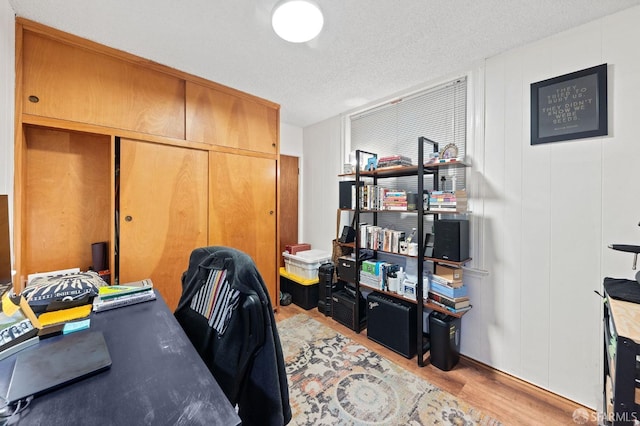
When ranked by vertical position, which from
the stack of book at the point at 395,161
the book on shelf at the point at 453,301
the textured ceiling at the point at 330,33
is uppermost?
the textured ceiling at the point at 330,33

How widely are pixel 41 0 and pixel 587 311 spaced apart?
12.5 feet

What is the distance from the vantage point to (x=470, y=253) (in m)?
2.16

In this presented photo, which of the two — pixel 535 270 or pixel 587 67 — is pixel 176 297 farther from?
pixel 587 67

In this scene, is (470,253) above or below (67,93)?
below

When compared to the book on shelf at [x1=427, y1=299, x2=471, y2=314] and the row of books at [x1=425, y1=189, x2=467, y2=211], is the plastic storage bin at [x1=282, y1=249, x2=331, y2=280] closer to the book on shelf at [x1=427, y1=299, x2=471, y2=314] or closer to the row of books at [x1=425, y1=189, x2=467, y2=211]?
the book on shelf at [x1=427, y1=299, x2=471, y2=314]

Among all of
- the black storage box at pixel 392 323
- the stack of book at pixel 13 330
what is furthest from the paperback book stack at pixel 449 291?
the stack of book at pixel 13 330

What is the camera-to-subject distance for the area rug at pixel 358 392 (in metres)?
1.58

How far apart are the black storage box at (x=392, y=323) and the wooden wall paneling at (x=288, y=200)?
5.27 ft

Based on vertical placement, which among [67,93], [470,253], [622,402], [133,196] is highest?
[67,93]

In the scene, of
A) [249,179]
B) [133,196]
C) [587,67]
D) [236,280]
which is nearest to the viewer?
[236,280]

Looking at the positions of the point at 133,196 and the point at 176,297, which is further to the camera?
the point at 176,297

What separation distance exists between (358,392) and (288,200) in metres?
2.51

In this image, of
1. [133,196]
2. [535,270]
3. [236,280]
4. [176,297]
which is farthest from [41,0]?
[535,270]

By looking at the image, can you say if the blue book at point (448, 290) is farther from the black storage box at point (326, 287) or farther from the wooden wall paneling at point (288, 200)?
the wooden wall paneling at point (288, 200)
